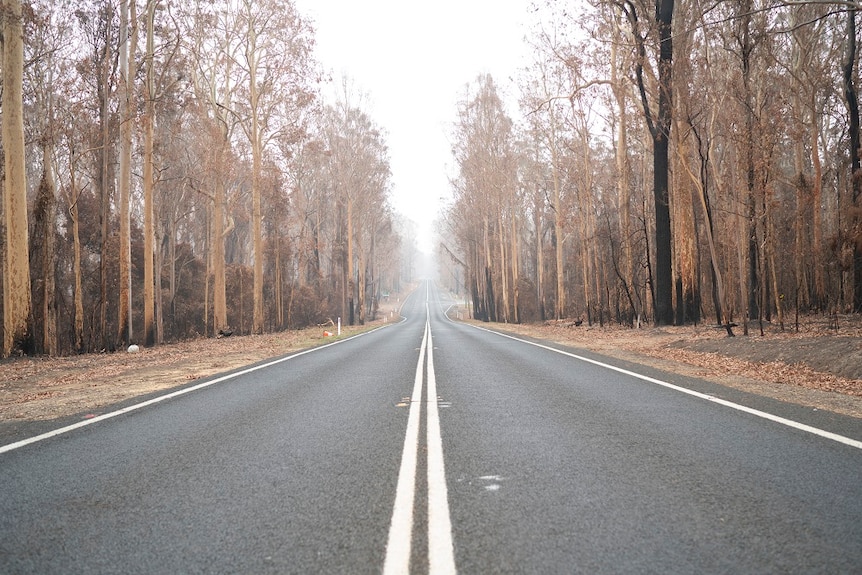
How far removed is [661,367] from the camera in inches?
425

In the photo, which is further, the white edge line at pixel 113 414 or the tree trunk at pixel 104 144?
the tree trunk at pixel 104 144

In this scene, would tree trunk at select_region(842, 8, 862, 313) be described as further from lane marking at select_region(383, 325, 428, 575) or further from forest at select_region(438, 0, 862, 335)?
lane marking at select_region(383, 325, 428, 575)

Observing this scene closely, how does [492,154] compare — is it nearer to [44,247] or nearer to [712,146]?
[712,146]

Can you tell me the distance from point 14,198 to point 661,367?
52.4 feet

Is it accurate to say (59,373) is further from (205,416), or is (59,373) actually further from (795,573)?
(795,573)

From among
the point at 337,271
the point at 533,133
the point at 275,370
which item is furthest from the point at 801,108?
the point at 337,271

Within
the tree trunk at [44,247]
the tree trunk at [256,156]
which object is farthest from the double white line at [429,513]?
the tree trunk at [256,156]

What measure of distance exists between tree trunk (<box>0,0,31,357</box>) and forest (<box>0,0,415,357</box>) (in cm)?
3

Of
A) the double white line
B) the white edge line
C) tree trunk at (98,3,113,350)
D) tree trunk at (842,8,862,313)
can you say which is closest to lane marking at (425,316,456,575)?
the double white line

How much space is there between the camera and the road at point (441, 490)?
8.71ft

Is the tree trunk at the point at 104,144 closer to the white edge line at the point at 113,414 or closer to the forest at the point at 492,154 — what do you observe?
the forest at the point at 492,154

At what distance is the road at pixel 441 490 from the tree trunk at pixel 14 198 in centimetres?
1002

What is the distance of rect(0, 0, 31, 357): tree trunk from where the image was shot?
13.7 m

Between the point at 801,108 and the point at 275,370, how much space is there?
84.6 feet
